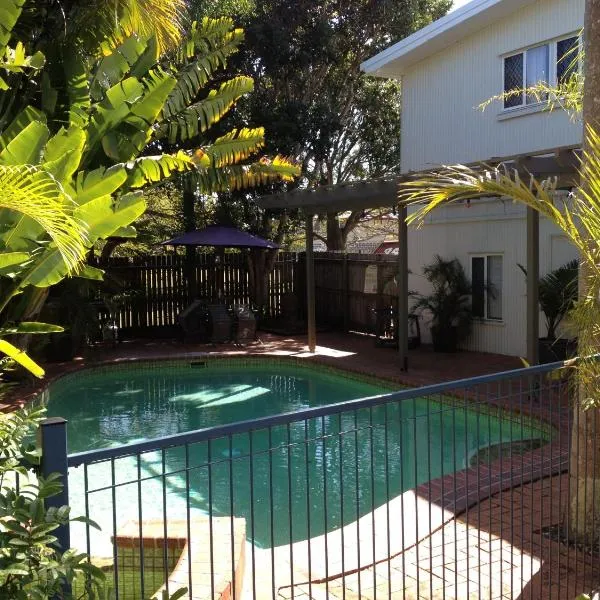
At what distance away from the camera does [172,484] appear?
762 cm

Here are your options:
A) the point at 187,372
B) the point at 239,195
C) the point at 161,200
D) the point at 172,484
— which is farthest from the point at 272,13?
the point at 172,484

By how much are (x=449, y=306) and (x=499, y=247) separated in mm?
1536

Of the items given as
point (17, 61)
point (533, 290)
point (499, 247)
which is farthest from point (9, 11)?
point (499, 247)

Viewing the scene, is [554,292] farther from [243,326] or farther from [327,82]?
[327,82]

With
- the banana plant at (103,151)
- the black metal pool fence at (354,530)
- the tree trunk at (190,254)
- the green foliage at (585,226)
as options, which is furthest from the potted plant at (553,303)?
the tree trunk at (190,254)

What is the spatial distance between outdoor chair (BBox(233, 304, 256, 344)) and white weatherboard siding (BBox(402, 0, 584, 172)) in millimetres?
5043

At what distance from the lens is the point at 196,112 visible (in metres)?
11.4

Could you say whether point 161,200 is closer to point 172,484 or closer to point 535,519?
point 172,484

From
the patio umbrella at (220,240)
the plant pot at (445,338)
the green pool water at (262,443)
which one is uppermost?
the patio umbrella at (220,240)

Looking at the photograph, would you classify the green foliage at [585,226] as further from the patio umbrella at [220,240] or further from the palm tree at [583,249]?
the patio umbrella at [220,240]

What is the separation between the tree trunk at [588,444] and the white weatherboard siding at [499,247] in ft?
25.5

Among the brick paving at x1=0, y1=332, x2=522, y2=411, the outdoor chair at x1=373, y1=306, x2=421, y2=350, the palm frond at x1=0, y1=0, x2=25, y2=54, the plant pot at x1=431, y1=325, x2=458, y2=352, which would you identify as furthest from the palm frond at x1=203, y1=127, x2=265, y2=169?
the palm frond at x1=0, y1=0, x2=25, y2=54

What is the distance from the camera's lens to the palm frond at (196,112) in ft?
35.9

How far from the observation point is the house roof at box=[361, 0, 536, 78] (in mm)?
12703
